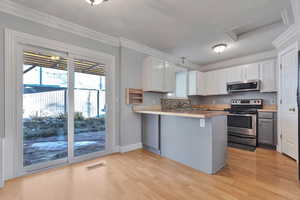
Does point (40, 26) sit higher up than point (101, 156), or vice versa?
point (40, 26)

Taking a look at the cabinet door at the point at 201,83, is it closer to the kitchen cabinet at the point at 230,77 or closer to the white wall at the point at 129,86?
the kitchen cabinet at the point at 230,77

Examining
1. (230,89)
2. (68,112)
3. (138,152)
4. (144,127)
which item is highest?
(230,89)

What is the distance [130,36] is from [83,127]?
85.0 inches

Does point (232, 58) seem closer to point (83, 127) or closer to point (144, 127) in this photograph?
point (144, 127)

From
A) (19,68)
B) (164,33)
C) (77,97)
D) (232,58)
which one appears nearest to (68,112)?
(77,97)

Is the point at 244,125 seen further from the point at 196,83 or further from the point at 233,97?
the point at 196,83

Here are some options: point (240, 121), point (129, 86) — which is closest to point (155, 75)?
point (129, 86)

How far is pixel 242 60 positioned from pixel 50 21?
5.01 m

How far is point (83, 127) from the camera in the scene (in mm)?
2816

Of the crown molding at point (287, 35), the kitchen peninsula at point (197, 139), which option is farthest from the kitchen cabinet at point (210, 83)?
the kitchen peninsula at point (197, 139)

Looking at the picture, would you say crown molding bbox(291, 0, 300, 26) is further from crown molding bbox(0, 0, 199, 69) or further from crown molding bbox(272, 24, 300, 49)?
crown molding bbox(0, 0, 199, 69)

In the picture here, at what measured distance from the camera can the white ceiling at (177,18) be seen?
6.66 feet

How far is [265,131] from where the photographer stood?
342cm

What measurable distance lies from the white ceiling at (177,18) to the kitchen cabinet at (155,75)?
481 mm
